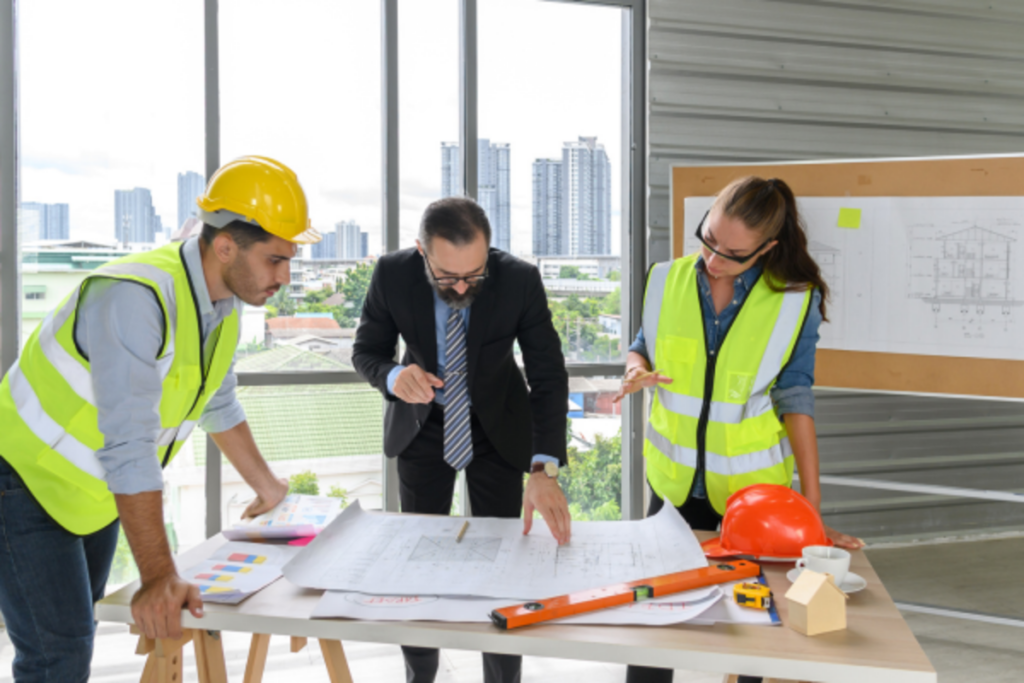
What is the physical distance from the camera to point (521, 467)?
2.08 m

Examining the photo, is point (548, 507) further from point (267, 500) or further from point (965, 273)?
point (965, 273)

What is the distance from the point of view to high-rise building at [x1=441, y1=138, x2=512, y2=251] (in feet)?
11.1

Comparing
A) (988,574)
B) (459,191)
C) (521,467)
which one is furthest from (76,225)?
(988,574)

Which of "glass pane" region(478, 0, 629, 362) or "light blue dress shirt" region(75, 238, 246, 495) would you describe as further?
"glass pane" region(478, 0, 629, 362)

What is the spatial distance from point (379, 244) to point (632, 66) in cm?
147

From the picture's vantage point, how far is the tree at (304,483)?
10.8ft

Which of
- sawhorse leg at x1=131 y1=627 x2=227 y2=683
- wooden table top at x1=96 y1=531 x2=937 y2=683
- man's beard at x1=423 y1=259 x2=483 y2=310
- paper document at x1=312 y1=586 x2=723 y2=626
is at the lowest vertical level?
sawhorse leg at x1=131 y1=627 x2=227 y2=683

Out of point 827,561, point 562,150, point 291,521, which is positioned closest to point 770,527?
point 827,561

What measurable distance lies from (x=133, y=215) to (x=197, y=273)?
1.94m

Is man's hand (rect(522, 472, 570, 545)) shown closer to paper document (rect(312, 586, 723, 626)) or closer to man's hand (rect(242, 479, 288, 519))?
paper document (rect(312, 586, 723, 626))

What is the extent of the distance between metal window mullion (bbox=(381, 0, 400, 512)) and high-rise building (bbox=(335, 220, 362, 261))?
120 millimetres

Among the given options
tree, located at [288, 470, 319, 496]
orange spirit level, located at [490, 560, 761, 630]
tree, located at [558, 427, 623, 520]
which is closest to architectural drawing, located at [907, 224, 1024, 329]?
tree, located at [558, 427, 623, 520]

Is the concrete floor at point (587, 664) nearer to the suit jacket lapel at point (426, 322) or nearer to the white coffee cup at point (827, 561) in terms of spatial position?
the suit jacket lapel at point (426, 322)

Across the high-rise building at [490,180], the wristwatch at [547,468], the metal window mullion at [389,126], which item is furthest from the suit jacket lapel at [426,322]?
the high-rise building at [490,180]
